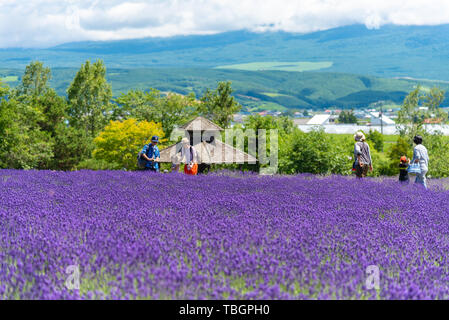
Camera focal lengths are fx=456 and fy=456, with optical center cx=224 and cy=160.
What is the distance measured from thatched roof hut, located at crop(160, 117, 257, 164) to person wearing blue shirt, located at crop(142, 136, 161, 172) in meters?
6.99

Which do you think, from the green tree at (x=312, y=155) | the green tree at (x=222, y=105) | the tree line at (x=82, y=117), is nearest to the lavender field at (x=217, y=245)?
the green tree at (x=312, y=155)

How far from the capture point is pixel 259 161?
2778 cm

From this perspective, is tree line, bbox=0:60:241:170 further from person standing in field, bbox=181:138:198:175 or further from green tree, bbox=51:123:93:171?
person standing in field, bbox=181:138:198:175

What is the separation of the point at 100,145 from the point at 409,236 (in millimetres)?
33093

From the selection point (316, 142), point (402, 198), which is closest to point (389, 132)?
point (316, 142)

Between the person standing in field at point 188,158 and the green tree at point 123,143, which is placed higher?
the person standing in field at point 188,158

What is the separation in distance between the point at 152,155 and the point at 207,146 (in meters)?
8.82

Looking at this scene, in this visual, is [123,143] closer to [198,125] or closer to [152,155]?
[198,125]

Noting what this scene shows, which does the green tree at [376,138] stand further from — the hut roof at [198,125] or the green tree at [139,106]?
the hut roof at [198,125]

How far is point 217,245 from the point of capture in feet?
11.5

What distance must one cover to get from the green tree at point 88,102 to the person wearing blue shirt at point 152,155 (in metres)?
50.0

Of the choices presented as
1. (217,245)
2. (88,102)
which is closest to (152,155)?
(217,245)

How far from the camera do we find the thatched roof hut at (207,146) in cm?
1866
